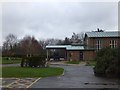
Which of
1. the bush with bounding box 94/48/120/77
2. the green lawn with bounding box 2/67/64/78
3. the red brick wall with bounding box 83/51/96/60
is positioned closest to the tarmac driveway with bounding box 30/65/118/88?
the bush with bounding box 94/48/120/77

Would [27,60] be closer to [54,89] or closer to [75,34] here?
[54,89]

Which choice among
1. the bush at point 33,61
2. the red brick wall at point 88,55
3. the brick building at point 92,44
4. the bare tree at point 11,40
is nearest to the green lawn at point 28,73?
the bush at point 33,61

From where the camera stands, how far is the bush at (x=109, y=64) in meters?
25.7

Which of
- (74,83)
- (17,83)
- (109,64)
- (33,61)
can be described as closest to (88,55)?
(33,61)

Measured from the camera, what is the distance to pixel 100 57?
28.2 m

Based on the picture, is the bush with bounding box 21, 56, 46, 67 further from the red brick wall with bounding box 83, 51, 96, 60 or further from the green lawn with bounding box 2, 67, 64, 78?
the red brick wall with bounding box 83, 51, 96, 60

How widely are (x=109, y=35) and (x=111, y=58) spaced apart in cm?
4367

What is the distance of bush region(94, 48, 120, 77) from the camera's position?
25703mm

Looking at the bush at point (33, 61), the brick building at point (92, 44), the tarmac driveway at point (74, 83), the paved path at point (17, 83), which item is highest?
the brick building at point (92, 44)

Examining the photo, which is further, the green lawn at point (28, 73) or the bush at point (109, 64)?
the bush at point (109, 64)

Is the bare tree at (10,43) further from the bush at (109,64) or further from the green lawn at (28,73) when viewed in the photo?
the bush at (109,64)

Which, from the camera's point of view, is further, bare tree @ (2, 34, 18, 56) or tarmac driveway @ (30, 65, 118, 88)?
bare tree @ (2, 34, 18, 56)

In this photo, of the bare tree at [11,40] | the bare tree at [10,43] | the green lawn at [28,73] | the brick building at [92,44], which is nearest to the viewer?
the green lawn at [28,73]

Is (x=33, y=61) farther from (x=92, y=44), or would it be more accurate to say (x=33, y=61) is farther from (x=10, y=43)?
(x=10, y=43)
